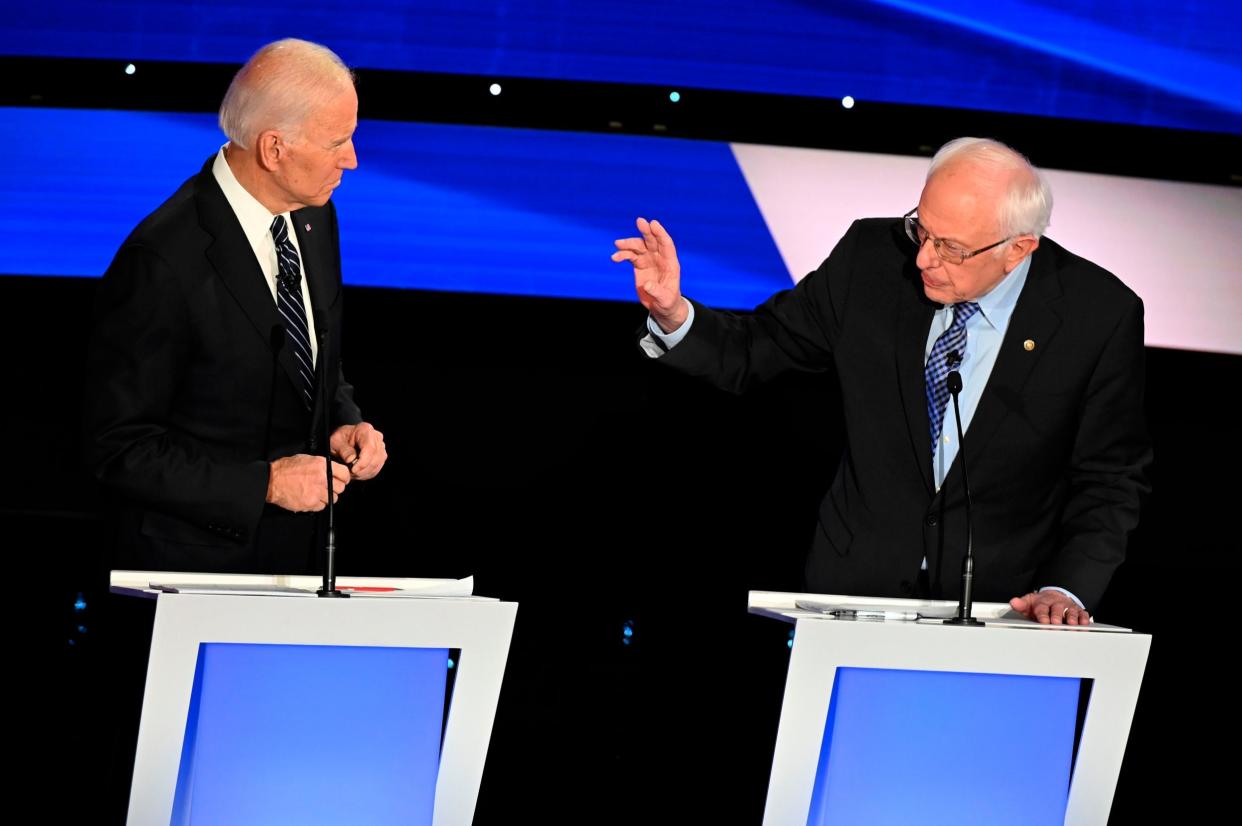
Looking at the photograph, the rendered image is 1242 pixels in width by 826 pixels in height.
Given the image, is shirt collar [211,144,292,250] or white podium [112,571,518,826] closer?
white podium [112,571,518,826]

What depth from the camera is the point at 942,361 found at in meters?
2.95

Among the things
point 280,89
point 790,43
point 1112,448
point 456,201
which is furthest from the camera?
point 456,201

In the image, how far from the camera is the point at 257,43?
3.89 metres

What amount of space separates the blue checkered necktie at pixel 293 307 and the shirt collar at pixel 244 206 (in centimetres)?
5

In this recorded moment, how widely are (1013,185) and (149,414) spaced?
1.64 metres

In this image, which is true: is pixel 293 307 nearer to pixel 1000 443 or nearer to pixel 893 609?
pixel 893 609

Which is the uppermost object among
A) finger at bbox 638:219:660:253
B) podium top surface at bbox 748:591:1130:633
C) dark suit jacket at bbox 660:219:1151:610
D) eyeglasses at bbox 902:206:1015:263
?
eyeglasses at bbox 902:206:1015:263

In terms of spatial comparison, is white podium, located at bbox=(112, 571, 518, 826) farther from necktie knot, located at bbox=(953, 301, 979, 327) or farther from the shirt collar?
necktie knot, located at bbox=(953, 301, 979, 327)

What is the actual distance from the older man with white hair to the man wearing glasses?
2.07ft

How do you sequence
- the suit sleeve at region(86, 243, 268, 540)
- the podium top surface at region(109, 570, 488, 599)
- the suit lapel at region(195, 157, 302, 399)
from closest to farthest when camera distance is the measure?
the podium top surface at region(109, 570, 488, 599)
the suit sleeve at region(86, 243, 268, 540)
the suit lapel at region(195, 157, 302, 399)

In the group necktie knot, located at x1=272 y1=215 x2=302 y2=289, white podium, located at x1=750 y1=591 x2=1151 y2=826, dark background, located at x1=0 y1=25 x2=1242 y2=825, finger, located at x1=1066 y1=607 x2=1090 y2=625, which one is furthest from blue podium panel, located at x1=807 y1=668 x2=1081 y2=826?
dark background, located at x1=0 y1=25 x2=1242 y2=825

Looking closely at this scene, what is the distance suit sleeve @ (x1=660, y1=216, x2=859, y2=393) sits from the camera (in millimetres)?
3064

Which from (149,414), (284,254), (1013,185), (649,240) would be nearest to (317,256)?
(284,254)

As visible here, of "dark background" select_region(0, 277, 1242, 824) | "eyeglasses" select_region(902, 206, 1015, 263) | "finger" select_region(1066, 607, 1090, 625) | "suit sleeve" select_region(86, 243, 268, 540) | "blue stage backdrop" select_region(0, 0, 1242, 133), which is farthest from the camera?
"dark background" select_region(0, 277, 1242, 824)
